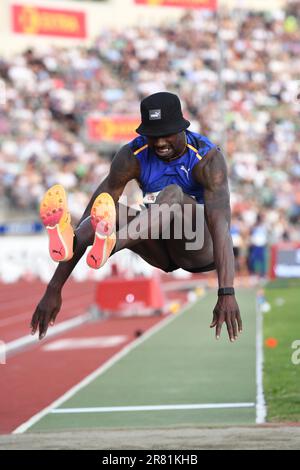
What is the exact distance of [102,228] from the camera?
584cm

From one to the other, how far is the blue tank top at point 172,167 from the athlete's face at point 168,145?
77 mm

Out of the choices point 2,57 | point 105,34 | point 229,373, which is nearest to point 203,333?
point 229,373

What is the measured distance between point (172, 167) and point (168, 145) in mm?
245

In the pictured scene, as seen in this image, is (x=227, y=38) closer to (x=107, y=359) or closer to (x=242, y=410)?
(x=107, y=359)

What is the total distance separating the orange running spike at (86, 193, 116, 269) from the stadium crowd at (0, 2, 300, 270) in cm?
1619

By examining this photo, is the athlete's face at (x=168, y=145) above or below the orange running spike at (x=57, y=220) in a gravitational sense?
above

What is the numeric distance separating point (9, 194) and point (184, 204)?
719 inches

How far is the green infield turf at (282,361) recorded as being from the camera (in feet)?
29.3

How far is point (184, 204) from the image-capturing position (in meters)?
6.25

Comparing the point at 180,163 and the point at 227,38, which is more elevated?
the point at 227,38

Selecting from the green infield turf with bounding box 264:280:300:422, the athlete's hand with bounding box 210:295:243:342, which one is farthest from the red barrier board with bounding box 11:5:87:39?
the athlete's hand with bounding box 210:295:243:342

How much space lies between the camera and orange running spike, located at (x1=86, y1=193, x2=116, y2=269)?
5.80m

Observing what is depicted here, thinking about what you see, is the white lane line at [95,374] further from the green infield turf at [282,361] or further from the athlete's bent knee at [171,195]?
the athlete's bent knee at [171,195]

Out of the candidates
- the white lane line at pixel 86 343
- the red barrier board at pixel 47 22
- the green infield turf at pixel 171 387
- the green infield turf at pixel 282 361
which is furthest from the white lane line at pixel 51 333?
the red barrier board at pixel 47 22
